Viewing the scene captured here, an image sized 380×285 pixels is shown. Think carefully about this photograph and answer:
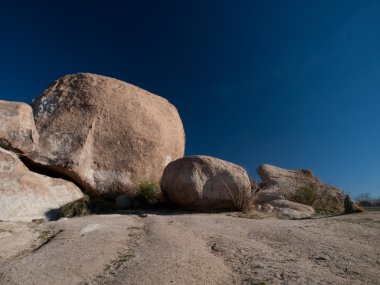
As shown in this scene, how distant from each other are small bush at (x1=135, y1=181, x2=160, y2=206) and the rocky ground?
299cm

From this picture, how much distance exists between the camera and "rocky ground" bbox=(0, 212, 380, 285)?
2252 mm

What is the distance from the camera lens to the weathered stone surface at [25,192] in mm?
5902

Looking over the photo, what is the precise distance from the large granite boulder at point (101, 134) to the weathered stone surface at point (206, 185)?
6.18 ft

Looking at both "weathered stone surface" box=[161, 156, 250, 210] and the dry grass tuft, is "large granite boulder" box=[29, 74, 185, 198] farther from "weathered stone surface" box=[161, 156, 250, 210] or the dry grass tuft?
the dry grass tuft

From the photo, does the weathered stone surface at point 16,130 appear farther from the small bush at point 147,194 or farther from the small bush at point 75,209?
the small bush at point 147,194

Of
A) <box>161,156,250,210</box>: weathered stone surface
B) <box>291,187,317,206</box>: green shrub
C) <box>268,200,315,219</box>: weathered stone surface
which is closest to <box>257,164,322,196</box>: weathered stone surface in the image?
<box>291,187,317,206</box>: green shrub

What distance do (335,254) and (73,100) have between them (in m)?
7.81

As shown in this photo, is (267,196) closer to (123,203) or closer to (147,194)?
(147,194)

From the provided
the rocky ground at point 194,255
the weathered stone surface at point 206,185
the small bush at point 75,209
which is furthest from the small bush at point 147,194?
the rocky ground at point 194,255

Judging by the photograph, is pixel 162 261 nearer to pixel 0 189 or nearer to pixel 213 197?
pixel 213 197

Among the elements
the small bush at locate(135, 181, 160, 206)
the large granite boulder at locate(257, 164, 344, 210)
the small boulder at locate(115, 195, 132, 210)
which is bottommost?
the small boulder at locate(115, 195, 132, 210)

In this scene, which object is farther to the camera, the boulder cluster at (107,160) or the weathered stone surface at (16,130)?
the weathered stone surface at (16,130)

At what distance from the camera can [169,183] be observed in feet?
23.4

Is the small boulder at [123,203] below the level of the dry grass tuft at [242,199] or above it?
below
